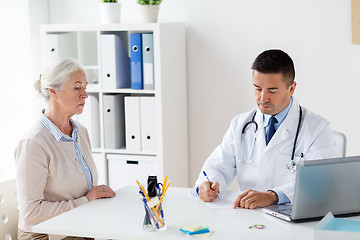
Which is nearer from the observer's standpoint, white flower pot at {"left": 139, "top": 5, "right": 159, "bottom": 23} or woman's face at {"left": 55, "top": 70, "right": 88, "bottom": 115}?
woman's face at {"left": 55, "top": 70, "right": 88, "bottom": 115}

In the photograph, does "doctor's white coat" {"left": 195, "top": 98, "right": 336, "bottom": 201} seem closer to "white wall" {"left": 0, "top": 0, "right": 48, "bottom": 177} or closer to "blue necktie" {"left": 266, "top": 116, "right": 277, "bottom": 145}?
"blue necktie" {"left": 266, "top": 116, "right": 277, "bottom": 145}

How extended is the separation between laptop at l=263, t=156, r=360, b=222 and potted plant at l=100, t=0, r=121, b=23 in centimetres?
196

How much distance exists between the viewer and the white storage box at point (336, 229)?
5.78 ft

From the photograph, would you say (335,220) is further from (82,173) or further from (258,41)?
(258,41)

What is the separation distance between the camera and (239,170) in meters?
2.64

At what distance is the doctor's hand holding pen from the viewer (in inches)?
93.5

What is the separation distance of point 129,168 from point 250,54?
1045 mm

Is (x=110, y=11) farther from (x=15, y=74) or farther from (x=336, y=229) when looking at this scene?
(x=336, y=229)

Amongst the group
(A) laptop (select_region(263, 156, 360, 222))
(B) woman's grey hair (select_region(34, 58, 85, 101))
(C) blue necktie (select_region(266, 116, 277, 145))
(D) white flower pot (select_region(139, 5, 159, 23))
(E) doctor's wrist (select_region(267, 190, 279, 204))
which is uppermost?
(D) white flower pot (select_region(139, 5, 159, 23))

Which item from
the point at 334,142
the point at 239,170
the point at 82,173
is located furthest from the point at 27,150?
the point at 334,142

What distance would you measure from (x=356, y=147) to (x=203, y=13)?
4.14ft

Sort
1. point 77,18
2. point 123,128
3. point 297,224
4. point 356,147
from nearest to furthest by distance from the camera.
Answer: point 297,224 < point 356,147 < point 123,128 < point 77,18

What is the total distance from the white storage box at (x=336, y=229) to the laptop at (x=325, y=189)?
127mm

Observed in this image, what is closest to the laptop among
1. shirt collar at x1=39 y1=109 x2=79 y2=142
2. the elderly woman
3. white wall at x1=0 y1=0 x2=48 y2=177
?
the elderly woman
